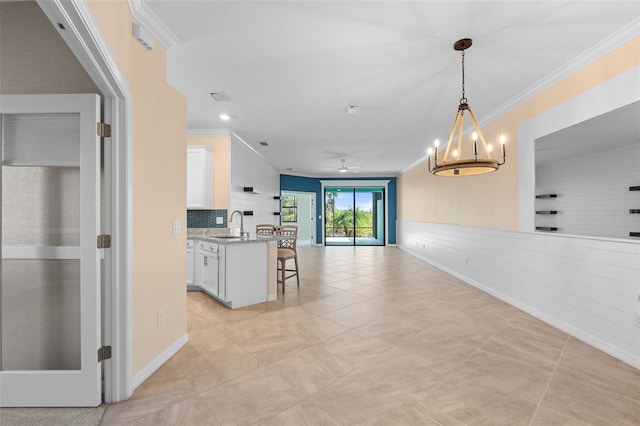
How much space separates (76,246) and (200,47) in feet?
6.52

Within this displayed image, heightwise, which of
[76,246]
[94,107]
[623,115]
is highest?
[623,115]

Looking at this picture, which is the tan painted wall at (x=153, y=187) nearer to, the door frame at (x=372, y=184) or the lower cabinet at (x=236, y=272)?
the lower cabinet at (x=236, y=272)

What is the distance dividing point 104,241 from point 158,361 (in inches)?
44.4

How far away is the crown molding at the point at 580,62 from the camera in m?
2.32

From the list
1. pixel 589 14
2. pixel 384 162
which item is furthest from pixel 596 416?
A: pixel 384 162

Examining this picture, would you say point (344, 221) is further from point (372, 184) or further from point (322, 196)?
point (372, 184)

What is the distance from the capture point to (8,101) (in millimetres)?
1790

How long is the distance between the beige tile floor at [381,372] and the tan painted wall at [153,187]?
45cm

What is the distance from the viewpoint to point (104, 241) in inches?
72.6

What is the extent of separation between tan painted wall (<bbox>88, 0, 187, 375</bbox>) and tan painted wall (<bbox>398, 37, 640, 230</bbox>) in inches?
159

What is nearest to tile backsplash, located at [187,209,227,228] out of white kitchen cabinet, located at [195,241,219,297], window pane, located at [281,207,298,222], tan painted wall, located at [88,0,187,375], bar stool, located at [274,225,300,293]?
white kitchen cabinet, located at [195,241,219,297]

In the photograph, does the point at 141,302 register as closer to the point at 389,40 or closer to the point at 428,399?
the point at 428,399

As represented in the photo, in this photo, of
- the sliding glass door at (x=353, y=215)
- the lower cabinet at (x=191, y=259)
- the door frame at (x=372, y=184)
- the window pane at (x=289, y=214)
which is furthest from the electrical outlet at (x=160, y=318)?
the sliding glass door at (x=353, y=215)

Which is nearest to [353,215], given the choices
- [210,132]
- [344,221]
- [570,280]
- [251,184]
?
[344,221]
